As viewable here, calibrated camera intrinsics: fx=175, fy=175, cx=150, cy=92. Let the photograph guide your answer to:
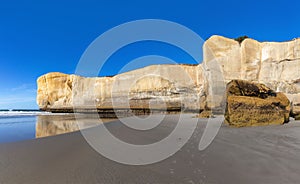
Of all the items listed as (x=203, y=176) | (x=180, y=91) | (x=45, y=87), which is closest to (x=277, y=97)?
(x=203, y=176)

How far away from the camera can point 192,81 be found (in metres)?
30.0

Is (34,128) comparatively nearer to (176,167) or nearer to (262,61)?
(176,167)

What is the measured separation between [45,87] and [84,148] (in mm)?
41440

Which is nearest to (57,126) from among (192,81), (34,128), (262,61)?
(34,128)

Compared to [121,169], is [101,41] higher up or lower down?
higher up

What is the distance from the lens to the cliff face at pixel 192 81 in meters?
18.3

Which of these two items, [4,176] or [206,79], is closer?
[4,176]

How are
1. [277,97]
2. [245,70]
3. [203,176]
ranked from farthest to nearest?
[245,70]
[277,97]
[203,176]

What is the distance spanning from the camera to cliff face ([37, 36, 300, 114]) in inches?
720

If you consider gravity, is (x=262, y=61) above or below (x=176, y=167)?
above

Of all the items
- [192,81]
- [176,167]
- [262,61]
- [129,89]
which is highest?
[262,61]

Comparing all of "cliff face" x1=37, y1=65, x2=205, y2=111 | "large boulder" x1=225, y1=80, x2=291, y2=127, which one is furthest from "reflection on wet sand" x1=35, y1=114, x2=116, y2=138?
"cliff face" x1=37, y1=65, x2=205, y2=111

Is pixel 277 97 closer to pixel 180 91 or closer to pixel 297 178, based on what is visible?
pixel 297 178

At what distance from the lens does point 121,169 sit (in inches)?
88.3
